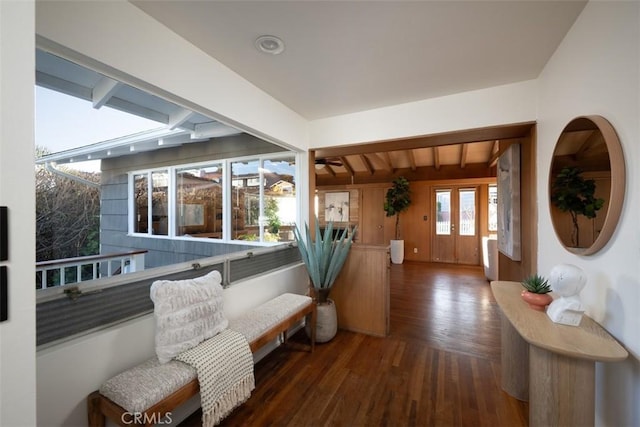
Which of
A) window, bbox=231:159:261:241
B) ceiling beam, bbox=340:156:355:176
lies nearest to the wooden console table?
window, bbox=231:159:261:241

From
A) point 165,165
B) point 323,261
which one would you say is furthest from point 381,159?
point 165,165

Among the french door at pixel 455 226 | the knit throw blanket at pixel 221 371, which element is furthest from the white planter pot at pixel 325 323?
the french door at pixel 455 226

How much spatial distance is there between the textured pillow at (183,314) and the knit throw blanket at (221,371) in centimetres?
5

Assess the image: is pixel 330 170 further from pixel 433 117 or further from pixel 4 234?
pixel 4 234

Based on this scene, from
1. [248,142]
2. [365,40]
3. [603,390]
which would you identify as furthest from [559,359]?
[248,142]

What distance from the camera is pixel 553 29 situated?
5.18ft

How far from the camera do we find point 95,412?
1.21 meters

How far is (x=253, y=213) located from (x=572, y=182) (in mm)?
3220

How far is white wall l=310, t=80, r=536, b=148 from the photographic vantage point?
87.6 inches

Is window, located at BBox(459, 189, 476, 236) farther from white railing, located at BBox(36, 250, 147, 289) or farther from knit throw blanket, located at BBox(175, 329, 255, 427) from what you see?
white railing, located at BBox(36, 250, 147, 289)

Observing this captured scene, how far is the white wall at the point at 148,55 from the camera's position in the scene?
3.87 ft

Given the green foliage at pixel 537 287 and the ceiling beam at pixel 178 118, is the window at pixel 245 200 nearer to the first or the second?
the ceiling beam at pixel 178 118

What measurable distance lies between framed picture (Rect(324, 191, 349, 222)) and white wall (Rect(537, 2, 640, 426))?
20.4 feet

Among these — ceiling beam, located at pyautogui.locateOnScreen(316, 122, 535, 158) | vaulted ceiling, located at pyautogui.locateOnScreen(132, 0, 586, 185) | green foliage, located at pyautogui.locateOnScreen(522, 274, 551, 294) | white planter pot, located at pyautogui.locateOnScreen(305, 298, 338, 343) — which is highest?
vaulted ceiling, located at pyautogui.locateOnScreen(132, 0, 586, 185)
